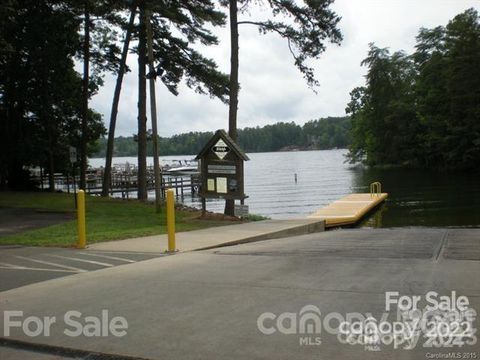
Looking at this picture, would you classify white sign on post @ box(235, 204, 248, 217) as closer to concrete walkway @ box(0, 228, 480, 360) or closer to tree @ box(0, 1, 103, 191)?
concrete walkway @ box(0, 228, 480, 360)

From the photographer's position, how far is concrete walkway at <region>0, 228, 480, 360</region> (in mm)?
4523

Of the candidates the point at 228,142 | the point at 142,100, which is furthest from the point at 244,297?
the point at 142,100

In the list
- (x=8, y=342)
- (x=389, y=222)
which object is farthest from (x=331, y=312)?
(x=389, y=222)

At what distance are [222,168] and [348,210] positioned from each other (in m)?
8.23

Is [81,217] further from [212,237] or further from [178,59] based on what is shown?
[178,59]

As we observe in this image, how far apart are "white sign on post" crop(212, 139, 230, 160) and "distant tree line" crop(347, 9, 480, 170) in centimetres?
4589

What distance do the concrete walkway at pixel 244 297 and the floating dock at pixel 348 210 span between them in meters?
10.4

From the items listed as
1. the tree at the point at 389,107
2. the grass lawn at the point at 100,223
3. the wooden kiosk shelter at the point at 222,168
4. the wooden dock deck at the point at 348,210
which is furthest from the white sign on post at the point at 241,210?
the tree at the point at 389,107

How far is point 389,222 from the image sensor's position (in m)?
23.2

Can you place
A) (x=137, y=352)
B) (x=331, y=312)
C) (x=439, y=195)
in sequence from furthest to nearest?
(x=439, y=195) < (x=331, y=312) < (x=137, y=352)

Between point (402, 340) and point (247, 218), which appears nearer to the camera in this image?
point (402, 340)

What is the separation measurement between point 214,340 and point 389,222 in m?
19.6

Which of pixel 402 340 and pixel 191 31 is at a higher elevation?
pixel 191 31

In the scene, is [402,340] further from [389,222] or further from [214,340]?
[389,222]
